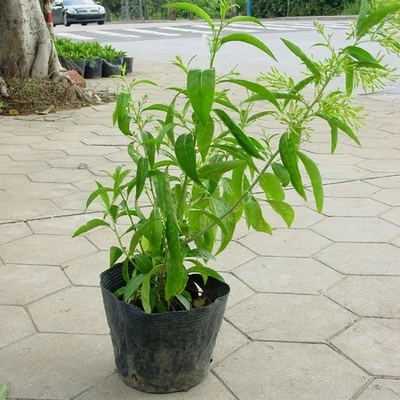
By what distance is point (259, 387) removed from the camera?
1968 millimetres

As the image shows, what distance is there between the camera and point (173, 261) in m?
1.65

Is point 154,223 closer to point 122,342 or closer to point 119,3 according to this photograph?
point 122,342

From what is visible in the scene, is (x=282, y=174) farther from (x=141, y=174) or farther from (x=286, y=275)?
(x=286, y=275)

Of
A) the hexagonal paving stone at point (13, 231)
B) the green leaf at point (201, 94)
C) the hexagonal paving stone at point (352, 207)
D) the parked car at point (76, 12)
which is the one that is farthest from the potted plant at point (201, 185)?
the parked car at point (76, 12)

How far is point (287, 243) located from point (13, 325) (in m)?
1.36

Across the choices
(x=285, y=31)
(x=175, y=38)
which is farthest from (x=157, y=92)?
(x=285, y=31)

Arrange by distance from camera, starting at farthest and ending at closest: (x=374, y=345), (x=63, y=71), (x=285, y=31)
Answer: (x=285, y=31)
(x=63, y=71)
(x=374, y=345)

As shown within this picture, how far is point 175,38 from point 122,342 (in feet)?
48.9

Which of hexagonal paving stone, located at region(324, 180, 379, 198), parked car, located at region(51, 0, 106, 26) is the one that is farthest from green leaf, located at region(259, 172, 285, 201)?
parked car, located at region(51, 0, 106, 26)

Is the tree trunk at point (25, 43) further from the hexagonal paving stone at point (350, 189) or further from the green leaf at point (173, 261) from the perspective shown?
the green leaf at point (173, 261)

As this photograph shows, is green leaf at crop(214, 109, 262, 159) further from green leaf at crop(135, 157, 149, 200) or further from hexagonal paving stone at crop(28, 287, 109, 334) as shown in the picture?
hexagonal paving stone at crop(28, 287, 109, 334)

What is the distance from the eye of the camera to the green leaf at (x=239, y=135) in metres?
1.50

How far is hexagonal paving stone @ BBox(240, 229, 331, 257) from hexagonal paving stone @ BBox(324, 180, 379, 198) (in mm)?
553

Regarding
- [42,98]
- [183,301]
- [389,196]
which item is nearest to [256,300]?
[183,301]
